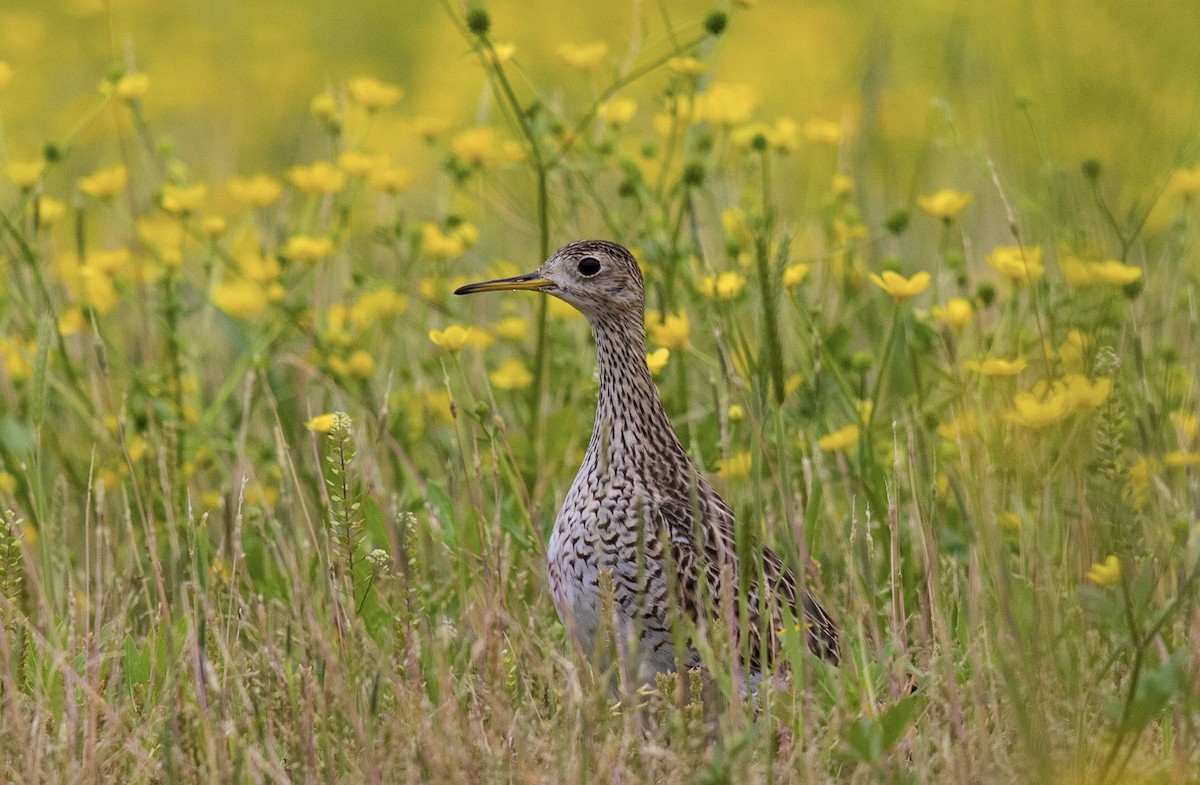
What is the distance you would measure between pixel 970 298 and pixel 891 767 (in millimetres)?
2564

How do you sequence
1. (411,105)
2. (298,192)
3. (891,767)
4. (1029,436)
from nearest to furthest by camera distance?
(891,767)
(1029,436)
(298,192)
(411,105)

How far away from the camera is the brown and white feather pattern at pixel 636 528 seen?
4180 mm

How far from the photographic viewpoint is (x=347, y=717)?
11.8 feet

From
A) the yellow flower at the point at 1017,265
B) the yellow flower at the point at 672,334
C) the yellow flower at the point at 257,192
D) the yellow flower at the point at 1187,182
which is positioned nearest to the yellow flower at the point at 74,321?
the yellow flower at the point at 257,192

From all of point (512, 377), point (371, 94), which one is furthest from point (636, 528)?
point (371, 94)

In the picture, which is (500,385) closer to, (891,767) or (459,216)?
A: (459,216)

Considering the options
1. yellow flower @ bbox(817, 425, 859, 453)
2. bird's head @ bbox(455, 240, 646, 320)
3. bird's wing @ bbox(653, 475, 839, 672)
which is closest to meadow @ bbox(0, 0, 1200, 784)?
yellow flower @ bbox(817, 425, 859, 453)

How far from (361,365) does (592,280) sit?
1.13 meters

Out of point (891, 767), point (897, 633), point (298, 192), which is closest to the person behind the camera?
point (891, 767)

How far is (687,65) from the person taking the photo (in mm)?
5316

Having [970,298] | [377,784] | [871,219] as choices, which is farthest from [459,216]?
[871,219]

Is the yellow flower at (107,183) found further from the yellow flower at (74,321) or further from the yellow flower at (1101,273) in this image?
the yellow flower at (1101,273)

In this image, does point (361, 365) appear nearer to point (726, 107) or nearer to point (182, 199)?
point (182, 199)

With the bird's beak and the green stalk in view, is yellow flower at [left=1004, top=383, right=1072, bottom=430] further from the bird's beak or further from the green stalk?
the bird's beak
